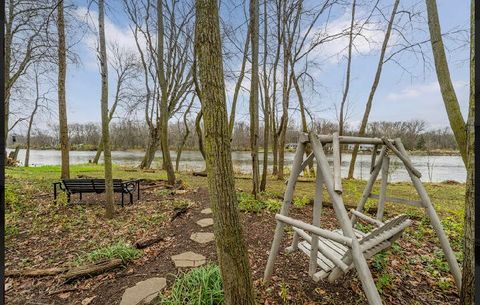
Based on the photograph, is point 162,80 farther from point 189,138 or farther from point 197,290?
point 189,138

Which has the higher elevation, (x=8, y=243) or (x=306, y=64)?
(x=306, y=64)

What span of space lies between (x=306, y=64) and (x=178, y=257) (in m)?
9.62

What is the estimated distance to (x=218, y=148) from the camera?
1.84m

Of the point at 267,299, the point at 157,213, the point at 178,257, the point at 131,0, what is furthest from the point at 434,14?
the point at 131,0

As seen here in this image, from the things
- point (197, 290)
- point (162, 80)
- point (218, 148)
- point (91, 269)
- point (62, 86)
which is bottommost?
point (91, 269)

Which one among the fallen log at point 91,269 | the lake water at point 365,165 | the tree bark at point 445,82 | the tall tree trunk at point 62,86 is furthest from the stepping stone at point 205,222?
the lake water at point 365,165

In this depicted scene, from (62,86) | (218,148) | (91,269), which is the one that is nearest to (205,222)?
(91,269)

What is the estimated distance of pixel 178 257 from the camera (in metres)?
3.26

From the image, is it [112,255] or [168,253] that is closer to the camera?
[112,255]

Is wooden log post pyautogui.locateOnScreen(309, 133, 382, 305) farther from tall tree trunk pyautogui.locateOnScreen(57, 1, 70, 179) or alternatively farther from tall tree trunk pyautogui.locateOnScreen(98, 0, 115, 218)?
tall tree trunk pyautogui.locateOnScreen(57, 1, 70, 179)

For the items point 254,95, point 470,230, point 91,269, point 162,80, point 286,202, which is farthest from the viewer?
point 162,80

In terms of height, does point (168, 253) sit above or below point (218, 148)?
below

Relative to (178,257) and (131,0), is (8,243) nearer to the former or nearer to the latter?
(178,257)

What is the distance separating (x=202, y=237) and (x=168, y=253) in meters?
0.63
